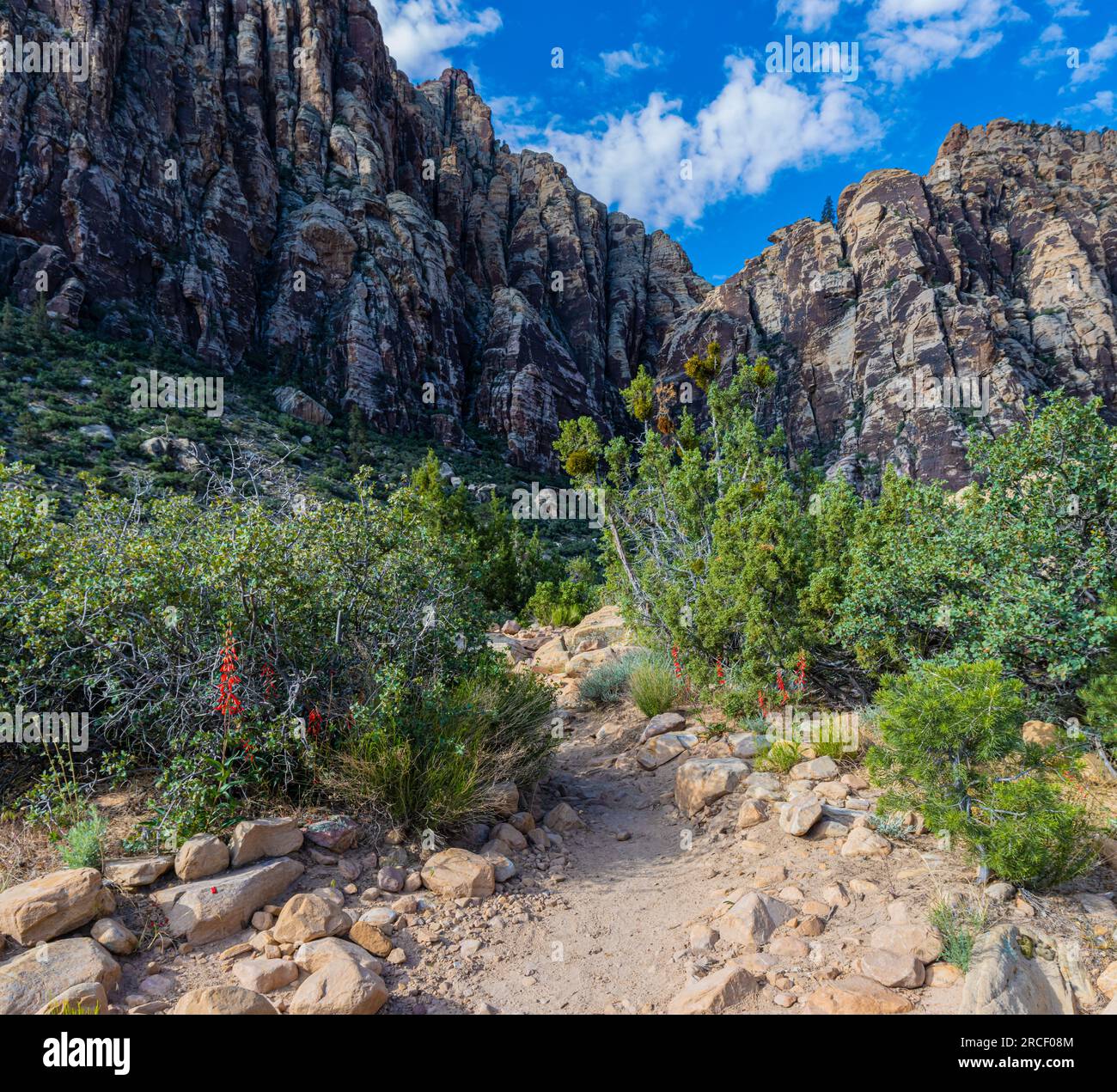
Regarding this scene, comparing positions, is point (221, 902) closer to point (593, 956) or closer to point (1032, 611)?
point (593, 956)

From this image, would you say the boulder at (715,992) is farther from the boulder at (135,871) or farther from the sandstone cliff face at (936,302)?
the sandstone cliff face at (936,302)

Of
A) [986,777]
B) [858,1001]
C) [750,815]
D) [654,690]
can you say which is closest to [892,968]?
[858,1001]

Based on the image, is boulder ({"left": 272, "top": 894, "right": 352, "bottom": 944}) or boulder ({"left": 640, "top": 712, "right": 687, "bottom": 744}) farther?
boulder ({"left": 640, "top": 712, "right": 687, "bottom": 744})

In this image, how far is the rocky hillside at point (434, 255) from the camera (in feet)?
118

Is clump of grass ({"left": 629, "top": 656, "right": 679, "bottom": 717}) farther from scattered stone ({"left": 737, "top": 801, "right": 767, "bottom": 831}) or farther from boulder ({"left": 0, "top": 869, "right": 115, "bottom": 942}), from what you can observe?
boulder ({"left": 0, "top": 869, "right": 115, "bottom": 942})

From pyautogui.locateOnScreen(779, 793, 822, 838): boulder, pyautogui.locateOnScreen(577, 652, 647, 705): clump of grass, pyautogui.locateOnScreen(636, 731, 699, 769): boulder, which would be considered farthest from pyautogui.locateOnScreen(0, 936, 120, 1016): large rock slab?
pyautogui.locateOnScreen(577, 652, 647, 705): clump of grass

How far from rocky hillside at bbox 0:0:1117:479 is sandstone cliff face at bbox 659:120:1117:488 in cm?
27

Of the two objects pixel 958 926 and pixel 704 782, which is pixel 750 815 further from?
pixel 958 926

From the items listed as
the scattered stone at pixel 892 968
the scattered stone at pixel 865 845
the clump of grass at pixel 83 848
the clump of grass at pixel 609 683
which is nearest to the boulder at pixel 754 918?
the scattered stone at pixel 892 968

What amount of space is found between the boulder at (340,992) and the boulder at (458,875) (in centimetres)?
95

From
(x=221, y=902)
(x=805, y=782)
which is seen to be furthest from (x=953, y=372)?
(x=221, y=902)

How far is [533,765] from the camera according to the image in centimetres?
526

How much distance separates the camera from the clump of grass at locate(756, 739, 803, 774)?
17.5ft
